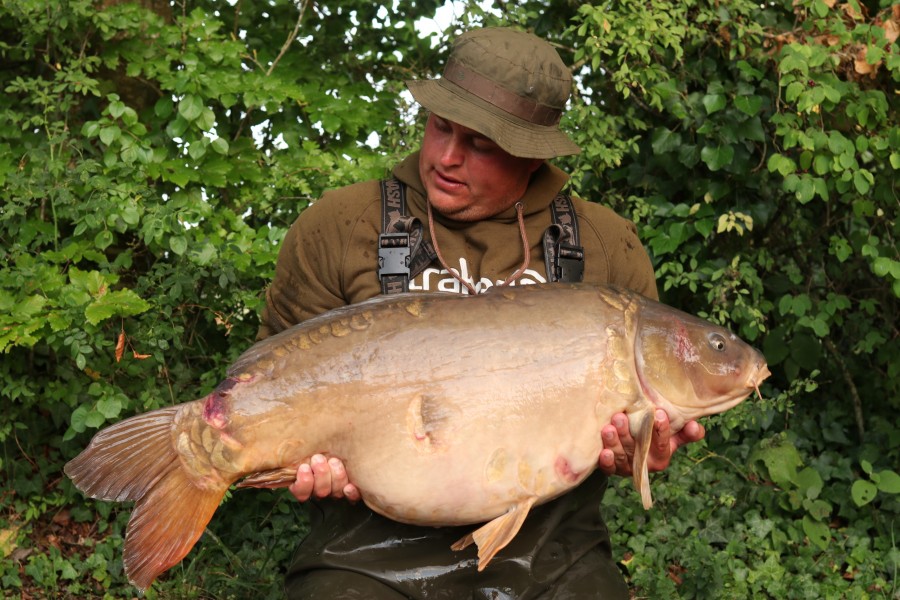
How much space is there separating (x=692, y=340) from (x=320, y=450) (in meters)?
0.89

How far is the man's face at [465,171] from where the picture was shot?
289 centimetres

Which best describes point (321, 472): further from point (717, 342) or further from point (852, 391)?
point (852, 391)

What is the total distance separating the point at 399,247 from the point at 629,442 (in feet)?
→ 2.50

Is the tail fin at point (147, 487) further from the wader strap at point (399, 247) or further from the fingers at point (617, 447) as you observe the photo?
the fingers at point (617, 447)

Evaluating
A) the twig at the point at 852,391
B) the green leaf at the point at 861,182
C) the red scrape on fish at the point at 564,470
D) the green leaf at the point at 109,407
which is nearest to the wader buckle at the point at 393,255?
the red scrape on fish at the point at 564,470

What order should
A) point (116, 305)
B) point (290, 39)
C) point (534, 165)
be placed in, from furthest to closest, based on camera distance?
point (290, 39) → point (116, 305) → point (534, 165)

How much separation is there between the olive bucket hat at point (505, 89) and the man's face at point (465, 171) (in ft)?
0.22

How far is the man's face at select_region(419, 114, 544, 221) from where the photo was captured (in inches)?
114

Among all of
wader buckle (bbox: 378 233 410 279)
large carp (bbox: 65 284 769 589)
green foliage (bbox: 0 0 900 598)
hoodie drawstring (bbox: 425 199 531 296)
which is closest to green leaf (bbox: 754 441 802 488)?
green foliage (bbox: 0 0 900 598)

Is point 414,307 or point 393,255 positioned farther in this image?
point 393,255

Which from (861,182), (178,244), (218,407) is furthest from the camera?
(861,182)

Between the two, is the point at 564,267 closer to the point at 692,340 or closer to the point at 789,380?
the point at 692,340

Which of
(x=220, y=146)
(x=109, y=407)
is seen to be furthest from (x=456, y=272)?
(x=220, y=146)

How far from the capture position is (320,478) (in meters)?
2.55
